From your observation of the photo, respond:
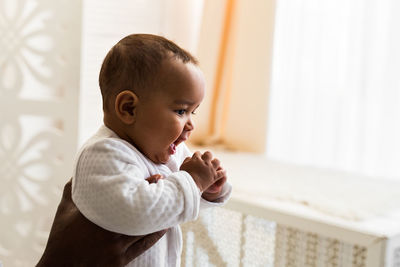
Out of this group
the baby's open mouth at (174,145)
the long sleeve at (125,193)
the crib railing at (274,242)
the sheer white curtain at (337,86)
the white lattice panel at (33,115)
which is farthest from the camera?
the sheer white curtain at (337,86)

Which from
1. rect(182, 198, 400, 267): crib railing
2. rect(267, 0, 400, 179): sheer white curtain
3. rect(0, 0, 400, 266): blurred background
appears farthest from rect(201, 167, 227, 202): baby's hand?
rect(267, 0, 400, 179): sheer white curtain

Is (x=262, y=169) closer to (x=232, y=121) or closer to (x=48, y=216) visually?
(x=232, y=121)

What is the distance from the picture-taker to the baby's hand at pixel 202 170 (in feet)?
2.87

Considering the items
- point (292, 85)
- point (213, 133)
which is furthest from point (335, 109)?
point (213, 133)

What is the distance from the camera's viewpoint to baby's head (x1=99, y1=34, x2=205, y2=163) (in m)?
0.87

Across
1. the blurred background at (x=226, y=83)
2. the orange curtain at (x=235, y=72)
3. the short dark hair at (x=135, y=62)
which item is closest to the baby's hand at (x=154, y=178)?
the short dark hair at (x=135, y=62)

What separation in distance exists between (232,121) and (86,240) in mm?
1697

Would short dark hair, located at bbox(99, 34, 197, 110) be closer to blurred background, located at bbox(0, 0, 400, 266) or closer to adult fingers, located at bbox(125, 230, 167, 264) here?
adult fingers, located at bbox(125, 230, 167, 264)

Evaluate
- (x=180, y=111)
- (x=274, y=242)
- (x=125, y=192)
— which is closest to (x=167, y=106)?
(x=180, y=111)

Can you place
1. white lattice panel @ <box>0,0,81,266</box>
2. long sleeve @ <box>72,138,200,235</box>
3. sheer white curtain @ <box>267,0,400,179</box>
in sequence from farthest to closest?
sheer white curtain @ <box>267,0,400,179</box>
white lattice panel @ <box>0,0,81,266</box>
long sleeve @ <box>72,138,200,235</box>

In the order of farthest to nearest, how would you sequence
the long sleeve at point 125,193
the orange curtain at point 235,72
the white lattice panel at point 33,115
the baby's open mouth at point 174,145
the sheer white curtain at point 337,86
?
1. the orange curtain at point 235,72
2. the sheer white curtain at point 337,86
3. the white lattice panel at point 33,115
4. the baby's open mouth at point 174,145
5. the long sleeve at point 125,193

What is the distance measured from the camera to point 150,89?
872 mm

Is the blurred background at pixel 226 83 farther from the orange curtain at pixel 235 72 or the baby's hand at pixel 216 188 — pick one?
the baby's hand at pixel 216 188

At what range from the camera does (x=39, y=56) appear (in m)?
1.79
